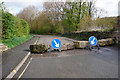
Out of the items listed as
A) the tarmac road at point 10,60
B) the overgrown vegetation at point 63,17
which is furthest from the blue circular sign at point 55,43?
the overgrown vegetation at point 63,17

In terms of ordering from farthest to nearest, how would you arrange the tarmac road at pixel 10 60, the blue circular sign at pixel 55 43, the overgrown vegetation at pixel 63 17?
the overgrown vegetation at pixel 63 17 < the blue circular sign at pixel 55 43 < the tarmac road at pixel 10 60

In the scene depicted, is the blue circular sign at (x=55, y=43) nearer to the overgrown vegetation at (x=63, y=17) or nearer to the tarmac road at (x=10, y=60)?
the tarmac road at (x=10, y=60)

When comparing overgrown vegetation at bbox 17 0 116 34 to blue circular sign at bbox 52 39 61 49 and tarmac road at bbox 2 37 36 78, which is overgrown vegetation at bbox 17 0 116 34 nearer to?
blue circular sign at bbox 52 39 61 49

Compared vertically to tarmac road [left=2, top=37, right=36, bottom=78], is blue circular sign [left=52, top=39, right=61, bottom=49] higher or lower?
higher

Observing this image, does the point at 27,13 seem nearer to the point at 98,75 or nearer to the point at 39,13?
the point at 39,13

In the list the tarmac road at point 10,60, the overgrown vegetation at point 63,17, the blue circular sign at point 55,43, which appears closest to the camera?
the tarmac road at point 10,60

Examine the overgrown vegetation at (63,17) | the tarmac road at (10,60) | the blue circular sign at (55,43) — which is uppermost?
the overgrown vegetation at (63,17)

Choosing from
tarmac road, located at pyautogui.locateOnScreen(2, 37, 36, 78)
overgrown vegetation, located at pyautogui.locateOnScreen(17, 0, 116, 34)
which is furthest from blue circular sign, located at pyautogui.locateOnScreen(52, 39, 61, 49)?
overgrown vegetation, located at pyautogui.locateOnScreen(17, 0, 116, 34)

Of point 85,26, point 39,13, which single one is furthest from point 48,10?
point 85,26

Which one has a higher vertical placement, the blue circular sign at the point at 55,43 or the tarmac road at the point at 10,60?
the blue circular sign at the point at 55,43

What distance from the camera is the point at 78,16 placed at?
23.2m

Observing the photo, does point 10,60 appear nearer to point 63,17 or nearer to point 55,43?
point 55,43

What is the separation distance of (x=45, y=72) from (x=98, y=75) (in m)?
2.02

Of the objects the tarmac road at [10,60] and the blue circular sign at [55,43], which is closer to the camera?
the tarmac road at [10,60]
